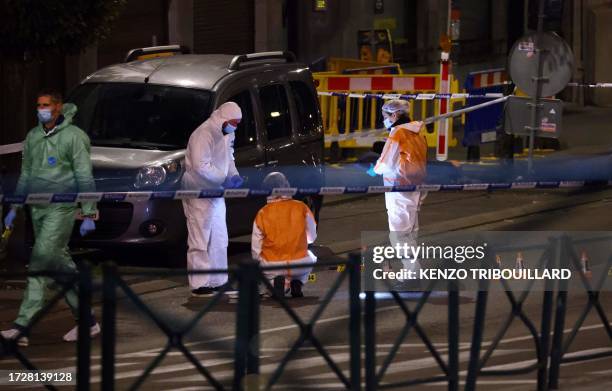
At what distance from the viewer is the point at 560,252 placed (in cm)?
834

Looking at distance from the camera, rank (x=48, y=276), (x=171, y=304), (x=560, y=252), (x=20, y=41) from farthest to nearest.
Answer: (x=20, y=41) < (x=171, y=304) < (x=560, y=252) < (x=48, y=276)

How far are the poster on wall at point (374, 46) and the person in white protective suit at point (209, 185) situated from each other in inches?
550

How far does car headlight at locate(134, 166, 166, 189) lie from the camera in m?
12.7

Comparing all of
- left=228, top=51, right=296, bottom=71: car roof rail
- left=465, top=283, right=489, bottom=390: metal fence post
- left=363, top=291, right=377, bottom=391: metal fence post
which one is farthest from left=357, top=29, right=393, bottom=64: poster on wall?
left=363, top=291, right=377, bottom=391: metal fence post

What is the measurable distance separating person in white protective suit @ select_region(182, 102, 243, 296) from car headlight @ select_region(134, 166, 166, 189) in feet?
1.54

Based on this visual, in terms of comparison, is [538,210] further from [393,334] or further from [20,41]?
[393,334]

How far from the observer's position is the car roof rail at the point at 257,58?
45.0ft

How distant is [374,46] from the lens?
85.7 feet

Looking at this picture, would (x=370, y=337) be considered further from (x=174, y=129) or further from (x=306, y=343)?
(x=174, y=129)

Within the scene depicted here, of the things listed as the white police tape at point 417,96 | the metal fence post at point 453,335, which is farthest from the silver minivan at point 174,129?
the white police tape at point 417,96

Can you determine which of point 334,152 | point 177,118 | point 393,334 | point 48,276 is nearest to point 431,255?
point 177,118

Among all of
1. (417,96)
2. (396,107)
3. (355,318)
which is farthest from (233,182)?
(417,96)

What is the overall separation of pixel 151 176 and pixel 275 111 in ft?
5.86

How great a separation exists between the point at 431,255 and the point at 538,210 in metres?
3.97
